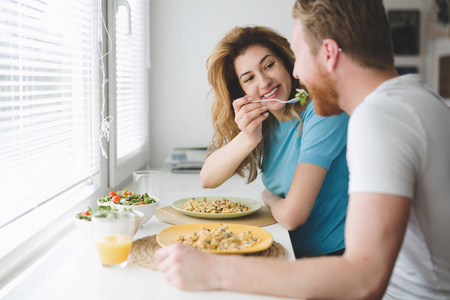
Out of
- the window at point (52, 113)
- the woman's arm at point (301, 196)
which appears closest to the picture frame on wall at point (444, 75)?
the window at point (52, 113)

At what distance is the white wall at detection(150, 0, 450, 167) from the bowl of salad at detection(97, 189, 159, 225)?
153cm

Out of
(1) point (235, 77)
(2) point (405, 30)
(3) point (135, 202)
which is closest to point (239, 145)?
(1) point (235, 77)

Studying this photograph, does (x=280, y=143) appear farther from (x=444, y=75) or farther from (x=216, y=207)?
(x=444, y=75)

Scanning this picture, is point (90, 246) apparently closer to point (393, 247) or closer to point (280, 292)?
point (280, 292)

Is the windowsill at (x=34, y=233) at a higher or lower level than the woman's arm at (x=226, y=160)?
lower

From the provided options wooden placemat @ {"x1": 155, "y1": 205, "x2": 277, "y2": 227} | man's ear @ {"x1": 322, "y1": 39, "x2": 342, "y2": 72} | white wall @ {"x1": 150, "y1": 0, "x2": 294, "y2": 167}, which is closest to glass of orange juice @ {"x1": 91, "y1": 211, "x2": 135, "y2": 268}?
wooden placemat @ {"x1": 155, "y1": 205, "x2": 277, "y2": 227}

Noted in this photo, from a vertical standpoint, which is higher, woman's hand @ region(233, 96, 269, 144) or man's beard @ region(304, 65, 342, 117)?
man's beard @ region(304, 65, 342, 117)

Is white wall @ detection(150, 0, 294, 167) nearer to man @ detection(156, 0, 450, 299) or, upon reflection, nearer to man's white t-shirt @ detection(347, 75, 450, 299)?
man @ detection(156, 0, 450, 299)

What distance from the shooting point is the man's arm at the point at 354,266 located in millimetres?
814

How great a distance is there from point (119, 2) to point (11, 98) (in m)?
0.97

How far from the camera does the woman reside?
1449 mm

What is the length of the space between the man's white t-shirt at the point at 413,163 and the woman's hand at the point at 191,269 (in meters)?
0.31

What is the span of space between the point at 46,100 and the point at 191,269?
2.21ft

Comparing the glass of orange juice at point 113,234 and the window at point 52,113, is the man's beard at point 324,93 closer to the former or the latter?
the glass of orange juice at point 113,234
